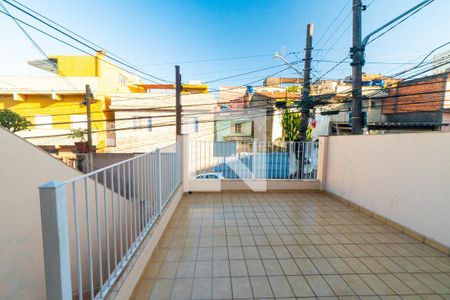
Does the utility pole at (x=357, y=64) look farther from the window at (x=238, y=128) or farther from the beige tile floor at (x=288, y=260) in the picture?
the window at (x=238, y=128)

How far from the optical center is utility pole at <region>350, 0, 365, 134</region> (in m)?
4.62

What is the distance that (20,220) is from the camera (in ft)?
6.39

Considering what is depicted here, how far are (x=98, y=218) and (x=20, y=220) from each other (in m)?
1.26

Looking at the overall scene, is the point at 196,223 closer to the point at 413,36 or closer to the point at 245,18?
the point at 413,36

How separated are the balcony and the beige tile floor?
1cm

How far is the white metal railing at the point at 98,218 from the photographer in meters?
0.86

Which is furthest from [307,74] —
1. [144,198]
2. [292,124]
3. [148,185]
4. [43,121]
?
[43,121]

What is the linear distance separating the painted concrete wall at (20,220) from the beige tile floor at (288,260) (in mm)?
1047

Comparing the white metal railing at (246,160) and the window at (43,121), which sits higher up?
the window at (43,121)

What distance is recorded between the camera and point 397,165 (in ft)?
10.1

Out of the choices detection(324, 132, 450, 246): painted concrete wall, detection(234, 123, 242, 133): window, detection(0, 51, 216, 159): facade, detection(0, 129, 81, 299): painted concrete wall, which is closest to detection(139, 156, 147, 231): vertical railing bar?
detection(0, 129, 81, 299): painted concrete wall

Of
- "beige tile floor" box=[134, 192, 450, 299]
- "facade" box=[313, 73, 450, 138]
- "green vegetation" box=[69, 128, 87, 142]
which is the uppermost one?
"facade" box=[313, 73, 450, 138]

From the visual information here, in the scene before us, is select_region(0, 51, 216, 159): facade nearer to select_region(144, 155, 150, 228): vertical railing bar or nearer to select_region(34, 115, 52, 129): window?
select_region(34, 115, 52, 129): window

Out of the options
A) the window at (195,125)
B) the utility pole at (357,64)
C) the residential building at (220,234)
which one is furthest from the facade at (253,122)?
the residential building at (220,234)
